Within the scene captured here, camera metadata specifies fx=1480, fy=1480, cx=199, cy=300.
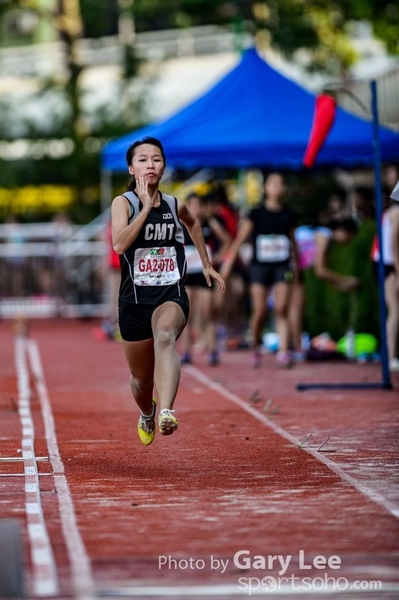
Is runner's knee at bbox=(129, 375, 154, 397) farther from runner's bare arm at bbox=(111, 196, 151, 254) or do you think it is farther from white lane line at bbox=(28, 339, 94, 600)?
runner's bare arm at bbox=(111, 196, 151, 254)

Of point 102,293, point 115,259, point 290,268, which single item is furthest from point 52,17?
point 290,268

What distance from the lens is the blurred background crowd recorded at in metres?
18.7

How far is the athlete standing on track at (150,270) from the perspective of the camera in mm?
9133

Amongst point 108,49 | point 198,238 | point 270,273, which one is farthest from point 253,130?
point 108,49

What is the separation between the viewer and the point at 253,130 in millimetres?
19125

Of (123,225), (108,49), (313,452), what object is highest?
(108,49)

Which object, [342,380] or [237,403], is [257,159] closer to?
[342,380]

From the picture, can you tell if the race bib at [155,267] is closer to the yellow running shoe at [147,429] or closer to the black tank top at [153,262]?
the black tank top at [153,262]

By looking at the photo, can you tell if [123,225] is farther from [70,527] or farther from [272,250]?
[272,250]

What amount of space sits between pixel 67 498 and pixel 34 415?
15.3 ft

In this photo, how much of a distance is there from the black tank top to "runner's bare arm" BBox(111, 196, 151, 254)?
0.06 meters

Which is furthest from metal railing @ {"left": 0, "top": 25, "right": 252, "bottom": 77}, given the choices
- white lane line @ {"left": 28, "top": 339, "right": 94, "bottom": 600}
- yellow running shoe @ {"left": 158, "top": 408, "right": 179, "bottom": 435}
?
yellow running shoe @ {"left": 158, "top": 408, "right": 179, "bottom": 435}

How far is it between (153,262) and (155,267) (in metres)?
0.03

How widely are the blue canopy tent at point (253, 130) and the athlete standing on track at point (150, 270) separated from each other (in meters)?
9.37
